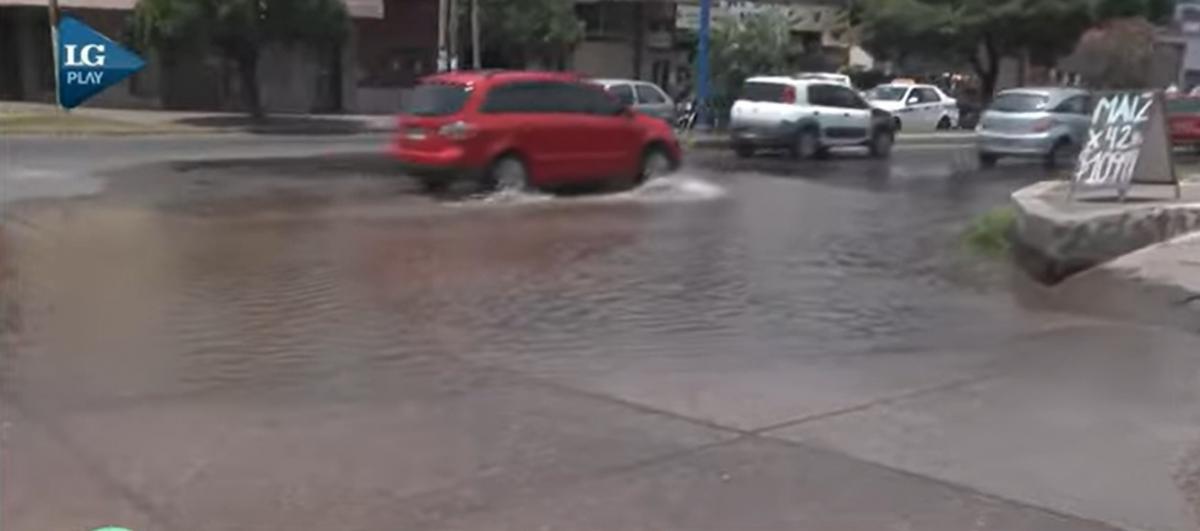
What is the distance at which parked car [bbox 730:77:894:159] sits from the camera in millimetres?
Result: 29078

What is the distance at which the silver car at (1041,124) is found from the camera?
27.6 meters

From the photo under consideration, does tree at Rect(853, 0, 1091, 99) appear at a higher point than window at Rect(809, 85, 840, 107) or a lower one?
higher

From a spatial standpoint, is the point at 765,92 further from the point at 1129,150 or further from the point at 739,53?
the point at 1129,150

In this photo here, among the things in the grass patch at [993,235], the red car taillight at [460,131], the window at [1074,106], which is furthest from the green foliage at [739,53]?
the grass patch at [993,235]

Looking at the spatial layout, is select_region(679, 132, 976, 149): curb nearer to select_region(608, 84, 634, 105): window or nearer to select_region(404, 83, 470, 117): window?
select_region(608, 84, 634, 105): window

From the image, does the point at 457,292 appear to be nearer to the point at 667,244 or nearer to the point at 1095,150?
the point at 667,244

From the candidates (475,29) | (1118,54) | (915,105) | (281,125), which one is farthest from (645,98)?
(1118,54)

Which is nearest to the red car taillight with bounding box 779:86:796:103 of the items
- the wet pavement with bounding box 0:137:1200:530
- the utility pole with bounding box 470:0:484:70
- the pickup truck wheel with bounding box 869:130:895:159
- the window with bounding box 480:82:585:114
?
the pickup truck wheel with bounding box 869:130:895:159

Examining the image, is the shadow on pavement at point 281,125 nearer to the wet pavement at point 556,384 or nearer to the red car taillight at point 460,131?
the red car taillight at point 460,131

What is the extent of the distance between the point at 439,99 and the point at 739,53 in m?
23.8

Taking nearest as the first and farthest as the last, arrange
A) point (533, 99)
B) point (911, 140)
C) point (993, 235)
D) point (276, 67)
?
point (993, 235)
point (533, 99)
point (911, 140)
point (276, 67)

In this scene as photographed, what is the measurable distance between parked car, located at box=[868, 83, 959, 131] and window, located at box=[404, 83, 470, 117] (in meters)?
25.3

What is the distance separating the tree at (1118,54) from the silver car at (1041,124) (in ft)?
25.3

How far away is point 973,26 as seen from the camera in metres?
48.5
